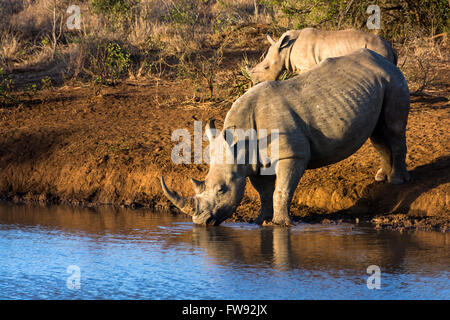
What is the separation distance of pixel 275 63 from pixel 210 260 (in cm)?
625

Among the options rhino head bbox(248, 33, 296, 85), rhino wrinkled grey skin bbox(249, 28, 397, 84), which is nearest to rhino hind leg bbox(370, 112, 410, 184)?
rhino wrinkled grey skin bbox(249, 28, 397, 84)

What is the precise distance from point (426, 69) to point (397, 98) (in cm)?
452

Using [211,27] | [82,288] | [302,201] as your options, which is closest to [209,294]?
[82,288]

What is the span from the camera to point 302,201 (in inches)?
372

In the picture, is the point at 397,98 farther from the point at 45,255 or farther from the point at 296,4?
the point at 296,4

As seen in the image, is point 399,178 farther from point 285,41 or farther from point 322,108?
point 285,41

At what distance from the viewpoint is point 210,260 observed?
6918 mm

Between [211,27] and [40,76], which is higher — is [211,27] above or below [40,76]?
above

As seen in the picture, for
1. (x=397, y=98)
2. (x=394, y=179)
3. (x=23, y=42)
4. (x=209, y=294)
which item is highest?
(x=23, y=42)

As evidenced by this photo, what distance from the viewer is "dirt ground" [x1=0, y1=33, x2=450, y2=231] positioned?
9.02 meters

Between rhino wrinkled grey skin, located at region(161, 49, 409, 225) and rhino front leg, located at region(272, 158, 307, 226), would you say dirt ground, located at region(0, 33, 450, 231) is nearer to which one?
rhino front leg, located at region(272, 158, 307, 226)

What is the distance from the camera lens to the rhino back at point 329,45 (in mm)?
11242

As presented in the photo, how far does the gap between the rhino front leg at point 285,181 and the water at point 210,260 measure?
0.78ft

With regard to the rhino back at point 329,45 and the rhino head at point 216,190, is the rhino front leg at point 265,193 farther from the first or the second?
the rhino back at point 329,45
